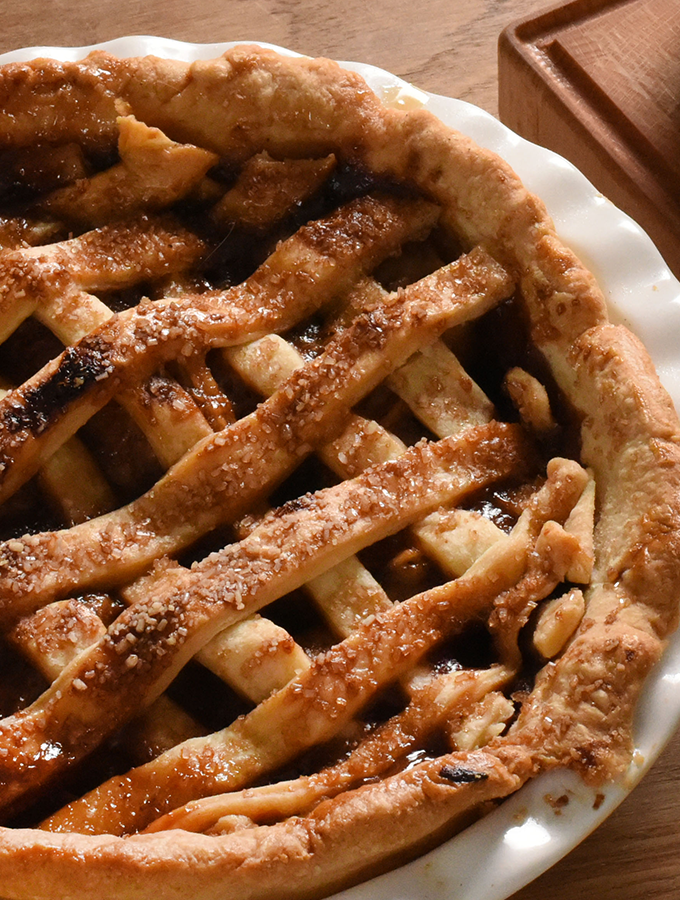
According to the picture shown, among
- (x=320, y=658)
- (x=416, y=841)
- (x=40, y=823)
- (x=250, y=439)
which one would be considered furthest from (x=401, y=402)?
(x=40, y=823)

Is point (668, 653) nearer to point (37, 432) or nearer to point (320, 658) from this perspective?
point (320, 658)

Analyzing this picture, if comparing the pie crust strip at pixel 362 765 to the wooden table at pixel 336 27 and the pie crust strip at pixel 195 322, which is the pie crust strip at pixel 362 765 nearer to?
the pie crust strip at pixel 195 322

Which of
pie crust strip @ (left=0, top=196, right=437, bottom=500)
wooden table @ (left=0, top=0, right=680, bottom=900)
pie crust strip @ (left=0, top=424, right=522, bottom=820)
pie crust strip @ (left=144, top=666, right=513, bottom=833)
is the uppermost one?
wooden table @ (left=0, top=0, right=680, bottom=900)

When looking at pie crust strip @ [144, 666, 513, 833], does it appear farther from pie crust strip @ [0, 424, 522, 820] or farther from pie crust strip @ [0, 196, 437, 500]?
pie crust strip @ [0, 196, 437, 500]

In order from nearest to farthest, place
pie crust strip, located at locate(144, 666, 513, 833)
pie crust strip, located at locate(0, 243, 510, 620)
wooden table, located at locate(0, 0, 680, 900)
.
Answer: pie crust strip, located at locate(144, 666, 513, 833) → pie crust strip, located at locate(0, 243, 510, 620) → wooden table, located at locate(0, 0, 680, 900)

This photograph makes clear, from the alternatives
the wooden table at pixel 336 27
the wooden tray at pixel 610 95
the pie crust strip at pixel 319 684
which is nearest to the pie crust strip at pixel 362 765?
the pie crust strip at pixel 319 684

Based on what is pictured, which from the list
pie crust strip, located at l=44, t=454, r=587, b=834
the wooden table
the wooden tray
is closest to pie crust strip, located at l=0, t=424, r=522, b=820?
pie crust strip, located at l=44, t=454, r=587, b=834

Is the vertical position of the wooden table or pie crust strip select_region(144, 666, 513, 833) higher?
the wooden table

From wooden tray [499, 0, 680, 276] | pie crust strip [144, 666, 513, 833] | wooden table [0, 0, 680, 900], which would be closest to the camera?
pie crust strip [144, 666, 513, 833]
